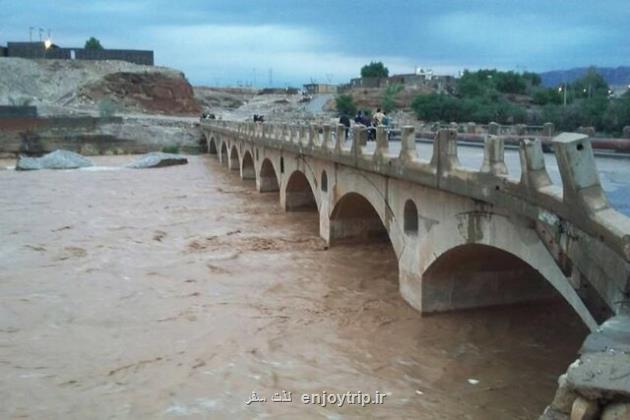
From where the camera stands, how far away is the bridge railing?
6.71 meters

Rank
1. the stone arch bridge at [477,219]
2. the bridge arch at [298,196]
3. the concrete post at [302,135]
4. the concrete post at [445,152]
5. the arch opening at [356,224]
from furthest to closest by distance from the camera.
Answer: the bridge arch at [298,196], the concrete post at [302,135], the arch opening at [356,224], the concrete post at [445,152], the stone arch bridge at [477,219]

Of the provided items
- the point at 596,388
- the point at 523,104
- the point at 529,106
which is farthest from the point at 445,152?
the point at 523,104

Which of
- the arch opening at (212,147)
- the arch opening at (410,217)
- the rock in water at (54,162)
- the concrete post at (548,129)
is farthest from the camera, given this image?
the arch opening at (212,147)

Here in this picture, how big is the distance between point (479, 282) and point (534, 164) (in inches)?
217

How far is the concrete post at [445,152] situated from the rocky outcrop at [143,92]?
83.5 meters

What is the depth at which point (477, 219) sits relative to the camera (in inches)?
425

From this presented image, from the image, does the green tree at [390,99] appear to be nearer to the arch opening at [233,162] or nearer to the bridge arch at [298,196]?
the arch opening at [233,162]

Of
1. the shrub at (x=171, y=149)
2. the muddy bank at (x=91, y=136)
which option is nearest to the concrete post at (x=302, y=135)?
the shrub at (x=171, y=149)

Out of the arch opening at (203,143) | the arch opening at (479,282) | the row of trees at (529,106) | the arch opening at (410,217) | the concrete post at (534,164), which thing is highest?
the row of trees at (529,106)

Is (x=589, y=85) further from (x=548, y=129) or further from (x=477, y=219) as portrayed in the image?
(x=477, y=219)

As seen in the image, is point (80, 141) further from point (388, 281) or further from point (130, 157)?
point (388, 281)

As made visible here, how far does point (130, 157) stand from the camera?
194 ft

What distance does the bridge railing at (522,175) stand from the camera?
22.0ft

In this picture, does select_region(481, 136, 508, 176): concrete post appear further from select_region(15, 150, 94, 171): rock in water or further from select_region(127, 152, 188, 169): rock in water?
select_region(15, 150, 94, 171): rock in water
